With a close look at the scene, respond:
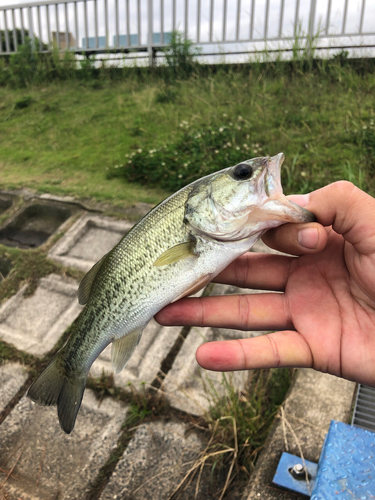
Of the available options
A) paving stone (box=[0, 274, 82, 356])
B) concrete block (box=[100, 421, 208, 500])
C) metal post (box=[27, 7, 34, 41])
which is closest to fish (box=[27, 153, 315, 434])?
concrete block (box=[100, 421, 208, 500])

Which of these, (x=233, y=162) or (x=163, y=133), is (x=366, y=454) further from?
(x=163, y=133)

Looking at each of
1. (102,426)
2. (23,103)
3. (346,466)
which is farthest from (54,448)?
(23,103)

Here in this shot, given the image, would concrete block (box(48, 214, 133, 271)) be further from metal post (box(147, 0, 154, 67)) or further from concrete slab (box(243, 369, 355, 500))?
metal post (box(147, 0, 154, 67))

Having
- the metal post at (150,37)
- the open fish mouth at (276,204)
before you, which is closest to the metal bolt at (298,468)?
the open fish mouth at (276,204)

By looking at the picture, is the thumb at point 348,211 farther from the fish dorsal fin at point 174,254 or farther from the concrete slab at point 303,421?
the concrete slab at point 303,421

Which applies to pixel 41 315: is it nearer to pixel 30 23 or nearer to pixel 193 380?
pixel 193 380
